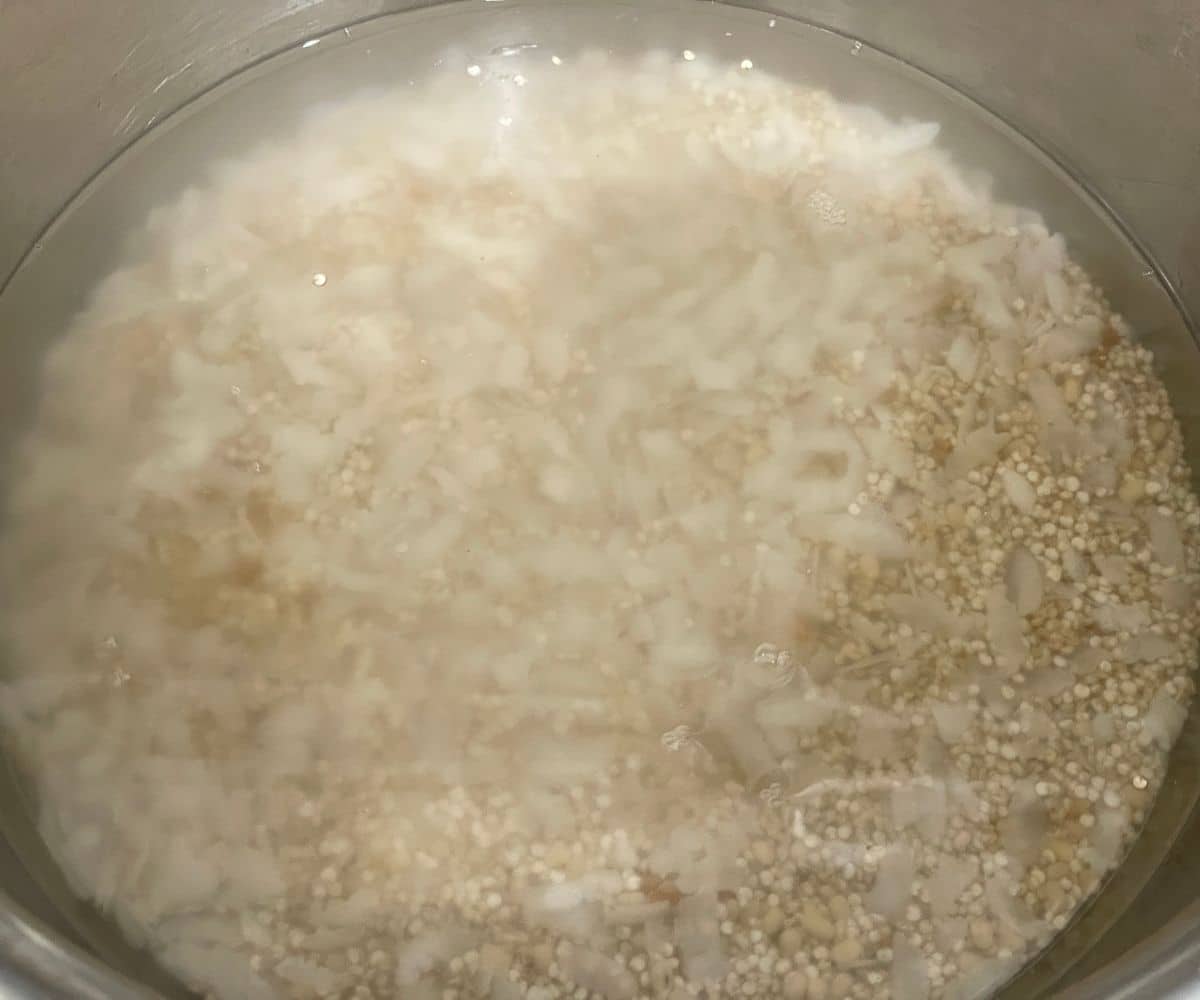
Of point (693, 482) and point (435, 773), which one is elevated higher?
point (693, 482)

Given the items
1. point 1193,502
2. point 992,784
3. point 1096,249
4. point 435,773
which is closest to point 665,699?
point 435,773

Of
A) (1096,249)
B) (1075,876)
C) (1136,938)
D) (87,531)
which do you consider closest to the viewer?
(1136,938)

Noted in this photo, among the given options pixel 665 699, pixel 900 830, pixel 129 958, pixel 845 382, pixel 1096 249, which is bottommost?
pixel 129 958

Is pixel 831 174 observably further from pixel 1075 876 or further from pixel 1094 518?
pixel 1075 876

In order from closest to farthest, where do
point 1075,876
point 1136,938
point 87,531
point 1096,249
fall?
1. point 1136,938
2. point 1075,876
3. point 87,531
4. point 1096,249

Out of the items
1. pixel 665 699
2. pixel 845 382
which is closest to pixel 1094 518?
pixel 845 382

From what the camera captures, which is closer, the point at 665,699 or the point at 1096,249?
the point at 665,699
